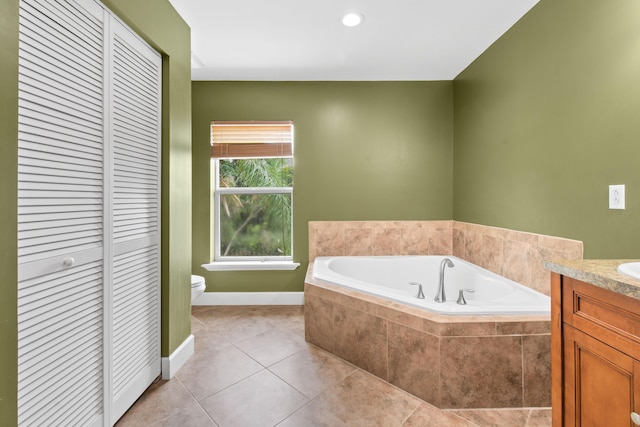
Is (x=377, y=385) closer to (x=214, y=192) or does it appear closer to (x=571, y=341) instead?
(x=571, y=341)

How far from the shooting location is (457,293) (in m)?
2.61

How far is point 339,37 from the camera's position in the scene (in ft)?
7.53

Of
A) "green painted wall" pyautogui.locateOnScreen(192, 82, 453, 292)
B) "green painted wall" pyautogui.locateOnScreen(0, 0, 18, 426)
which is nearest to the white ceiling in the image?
"green painted wall" pyautogui.locateOnScreen(192, 82, 453, 292)

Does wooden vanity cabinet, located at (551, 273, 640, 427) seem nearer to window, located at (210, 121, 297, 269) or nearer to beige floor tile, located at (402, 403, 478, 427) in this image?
beige floor tile, located at (402, 403, 478, 427)

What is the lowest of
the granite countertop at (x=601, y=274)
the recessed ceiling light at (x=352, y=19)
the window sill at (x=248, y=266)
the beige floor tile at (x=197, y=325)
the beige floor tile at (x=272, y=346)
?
the beige floor tile at (x=272, y=346)

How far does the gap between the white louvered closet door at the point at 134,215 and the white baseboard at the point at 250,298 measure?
129 cm

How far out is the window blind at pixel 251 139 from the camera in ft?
10.1

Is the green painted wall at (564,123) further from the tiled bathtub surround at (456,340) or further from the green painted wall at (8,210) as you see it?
the green painted wall at (8,210)

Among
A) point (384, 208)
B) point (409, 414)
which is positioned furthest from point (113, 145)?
point (384, 208)

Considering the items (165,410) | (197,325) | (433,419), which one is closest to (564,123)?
(433,419)

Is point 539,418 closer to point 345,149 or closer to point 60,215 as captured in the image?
point 60,215

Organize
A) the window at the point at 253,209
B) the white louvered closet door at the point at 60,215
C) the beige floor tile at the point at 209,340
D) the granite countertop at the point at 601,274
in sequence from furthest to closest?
1. the window at the point at 253,209
2. the beige floor tile at the point at 209,340
3. the white louvered closet door at the point at 60,215
4. the granite countertop at the point at 601,274

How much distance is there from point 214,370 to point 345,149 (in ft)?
7.38

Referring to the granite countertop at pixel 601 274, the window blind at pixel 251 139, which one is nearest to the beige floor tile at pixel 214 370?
the granite countertop at pixel 601 274
